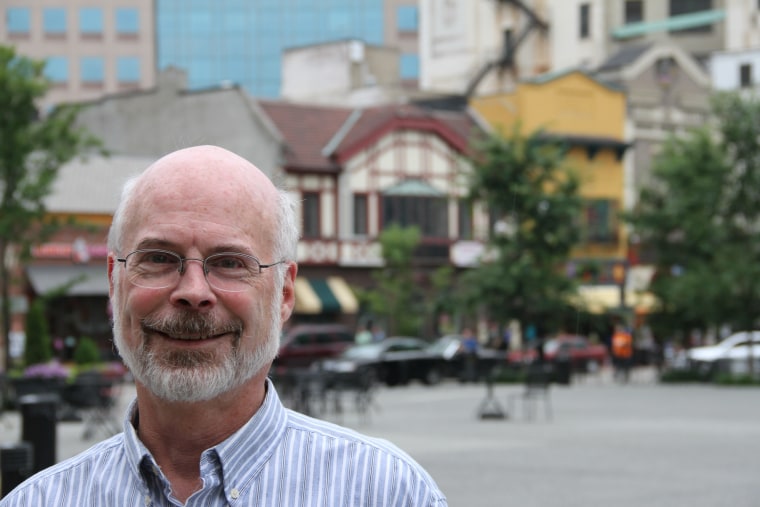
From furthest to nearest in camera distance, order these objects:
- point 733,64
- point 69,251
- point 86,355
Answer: point 733,64
point 69,251
point 86,355

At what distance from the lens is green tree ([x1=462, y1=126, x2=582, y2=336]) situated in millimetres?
43875

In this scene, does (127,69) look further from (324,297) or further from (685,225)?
(685,225)

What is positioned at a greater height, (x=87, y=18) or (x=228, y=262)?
(x=87, y=18)

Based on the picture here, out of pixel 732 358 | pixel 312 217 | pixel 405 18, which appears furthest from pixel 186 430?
pixel 405 18

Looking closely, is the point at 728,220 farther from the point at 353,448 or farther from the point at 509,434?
the point at 353,448

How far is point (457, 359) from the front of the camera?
44.2 meters

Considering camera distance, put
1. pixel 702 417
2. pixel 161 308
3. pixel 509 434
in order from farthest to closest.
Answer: pixel 702 417, pixel 509 434, pixel 161 308

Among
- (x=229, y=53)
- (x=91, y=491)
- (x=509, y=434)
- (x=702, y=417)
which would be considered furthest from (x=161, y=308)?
(x=229, y=53)

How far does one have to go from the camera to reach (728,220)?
4088 centimetres

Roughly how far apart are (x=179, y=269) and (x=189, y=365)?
0.18 metres

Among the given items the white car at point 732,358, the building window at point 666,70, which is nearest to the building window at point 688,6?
the building window at point 666,70

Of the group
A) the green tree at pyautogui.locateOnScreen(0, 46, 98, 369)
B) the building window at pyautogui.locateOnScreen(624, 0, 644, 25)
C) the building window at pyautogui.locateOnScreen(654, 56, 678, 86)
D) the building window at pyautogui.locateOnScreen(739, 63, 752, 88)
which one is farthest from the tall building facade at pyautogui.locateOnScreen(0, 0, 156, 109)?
the green tree at pyautogui.locateOnScreen(0, 46, 98, 369)

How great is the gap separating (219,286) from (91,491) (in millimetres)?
462

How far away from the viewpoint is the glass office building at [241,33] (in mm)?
116250
